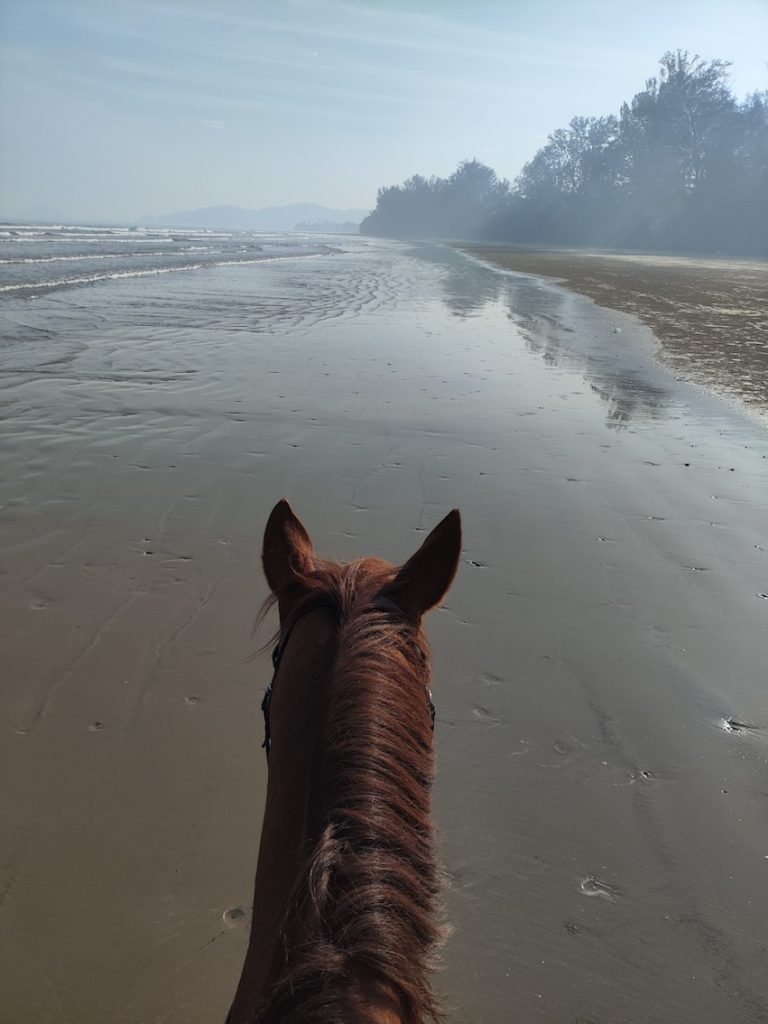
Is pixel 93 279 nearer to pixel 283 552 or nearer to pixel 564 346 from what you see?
pixel 564 346

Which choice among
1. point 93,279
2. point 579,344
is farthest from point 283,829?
point 93,279

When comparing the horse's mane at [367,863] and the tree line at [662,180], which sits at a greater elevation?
the tree line at [662,180]

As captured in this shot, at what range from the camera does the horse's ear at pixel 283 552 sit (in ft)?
5.35

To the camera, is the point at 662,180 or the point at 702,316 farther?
the point at 662,180

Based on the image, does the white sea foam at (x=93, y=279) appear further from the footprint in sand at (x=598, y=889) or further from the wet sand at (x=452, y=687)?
the footprint in sand at (x=598, y=889)

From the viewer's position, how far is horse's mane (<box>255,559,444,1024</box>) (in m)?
0.91

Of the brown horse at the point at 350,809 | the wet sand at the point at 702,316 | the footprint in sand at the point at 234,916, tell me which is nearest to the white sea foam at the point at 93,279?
the wet sand at the point at 702,316

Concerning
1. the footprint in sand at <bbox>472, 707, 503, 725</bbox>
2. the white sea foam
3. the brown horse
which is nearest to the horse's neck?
the brown horse

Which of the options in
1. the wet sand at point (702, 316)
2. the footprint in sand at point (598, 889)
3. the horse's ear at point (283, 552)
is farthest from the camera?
the wet sand at point (702, 316)

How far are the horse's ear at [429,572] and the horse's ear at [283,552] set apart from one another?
0.25m

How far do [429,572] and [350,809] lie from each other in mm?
565

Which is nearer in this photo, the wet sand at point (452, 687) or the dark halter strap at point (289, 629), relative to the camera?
the dark halter strap at point (289, 629)

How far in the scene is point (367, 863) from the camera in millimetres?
1005

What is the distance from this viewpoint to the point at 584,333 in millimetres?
14000
